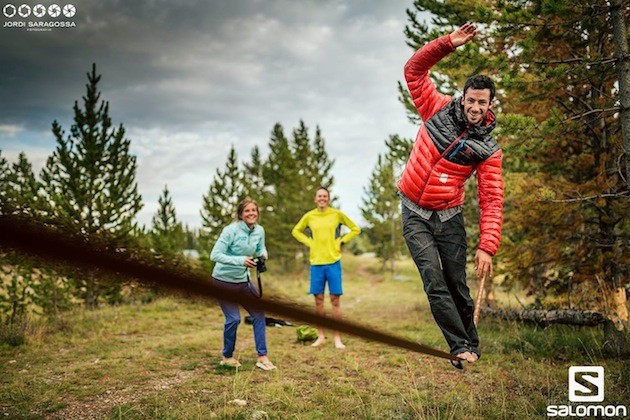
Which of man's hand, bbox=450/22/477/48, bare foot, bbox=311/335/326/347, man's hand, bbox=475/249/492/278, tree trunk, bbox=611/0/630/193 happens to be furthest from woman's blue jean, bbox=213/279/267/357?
tree trunk, bbox=611/0/630/193

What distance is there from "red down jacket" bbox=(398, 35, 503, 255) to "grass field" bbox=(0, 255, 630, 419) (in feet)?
5.18

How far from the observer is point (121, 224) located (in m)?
15.0

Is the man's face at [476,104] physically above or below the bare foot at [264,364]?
above

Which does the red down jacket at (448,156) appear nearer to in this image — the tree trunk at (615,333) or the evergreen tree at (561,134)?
the evergreen tree at (561,134)

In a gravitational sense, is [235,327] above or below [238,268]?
below

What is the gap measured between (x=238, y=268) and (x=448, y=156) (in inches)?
131

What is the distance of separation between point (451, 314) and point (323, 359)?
132 inches

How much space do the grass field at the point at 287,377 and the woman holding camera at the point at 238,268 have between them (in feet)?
0.88

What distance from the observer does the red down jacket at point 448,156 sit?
3.48 m

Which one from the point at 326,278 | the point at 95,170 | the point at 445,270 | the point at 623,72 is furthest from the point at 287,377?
the point at 95,170

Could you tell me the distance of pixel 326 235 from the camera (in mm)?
7266

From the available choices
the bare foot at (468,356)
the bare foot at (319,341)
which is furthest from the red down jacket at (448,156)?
the bare foot at (319,341)

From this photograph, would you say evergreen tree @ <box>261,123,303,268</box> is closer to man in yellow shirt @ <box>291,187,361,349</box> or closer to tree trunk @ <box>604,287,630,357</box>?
man in yellow shirt @ <box>291,187,361,349</box>

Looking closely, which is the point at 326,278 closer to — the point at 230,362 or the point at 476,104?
the point at 230,362
